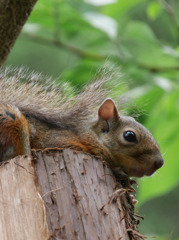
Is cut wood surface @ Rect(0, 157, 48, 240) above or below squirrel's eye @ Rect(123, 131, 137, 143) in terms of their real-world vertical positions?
below

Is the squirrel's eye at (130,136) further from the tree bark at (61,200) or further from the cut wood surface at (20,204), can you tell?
the cut wood surface at (20,204)

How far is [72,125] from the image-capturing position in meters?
3.46

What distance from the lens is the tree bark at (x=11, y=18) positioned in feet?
10.8

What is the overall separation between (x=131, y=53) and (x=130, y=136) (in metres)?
1.24

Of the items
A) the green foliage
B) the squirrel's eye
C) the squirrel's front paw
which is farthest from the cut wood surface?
the green foliage

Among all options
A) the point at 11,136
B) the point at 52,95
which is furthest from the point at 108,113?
the point at 11,136

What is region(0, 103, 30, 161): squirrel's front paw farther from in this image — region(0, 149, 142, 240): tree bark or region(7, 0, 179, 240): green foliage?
region(7, 0, 179, 240): green foliage

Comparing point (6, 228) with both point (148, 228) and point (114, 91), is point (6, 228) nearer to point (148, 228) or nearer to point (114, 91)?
point (114, 91)

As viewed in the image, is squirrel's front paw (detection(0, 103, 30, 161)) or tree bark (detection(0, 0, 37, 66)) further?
tree bark (detection(0, 0, 37, 66))

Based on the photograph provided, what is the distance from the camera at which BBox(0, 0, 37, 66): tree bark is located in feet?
10.8

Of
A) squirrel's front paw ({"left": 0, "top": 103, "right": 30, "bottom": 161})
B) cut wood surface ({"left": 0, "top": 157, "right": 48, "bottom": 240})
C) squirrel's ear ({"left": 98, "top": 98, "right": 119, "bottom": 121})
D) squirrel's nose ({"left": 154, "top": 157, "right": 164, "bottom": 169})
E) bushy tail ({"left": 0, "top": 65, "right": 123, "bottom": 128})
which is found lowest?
cut wood surface ({"left": 0, "top": 157, "right": 48, "bottom": 240})

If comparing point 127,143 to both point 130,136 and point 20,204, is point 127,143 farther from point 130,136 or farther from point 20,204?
point 20,204

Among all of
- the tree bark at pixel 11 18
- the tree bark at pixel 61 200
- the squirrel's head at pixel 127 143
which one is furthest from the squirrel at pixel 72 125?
the tree bark at pixel 61 200

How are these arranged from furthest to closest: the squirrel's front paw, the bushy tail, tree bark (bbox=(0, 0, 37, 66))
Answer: the bushy tail, tree bark (bbox=(0, 0, 37, 66)), the squirrel's front paw
